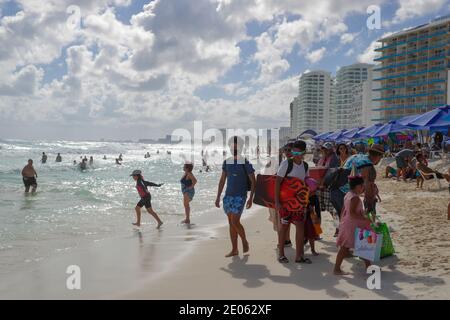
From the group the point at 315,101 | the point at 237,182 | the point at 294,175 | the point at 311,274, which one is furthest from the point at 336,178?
the point at 315,101

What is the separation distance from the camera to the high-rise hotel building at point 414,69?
241 ft

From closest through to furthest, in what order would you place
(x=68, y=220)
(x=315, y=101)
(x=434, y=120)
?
(x=68, y=220)
(x=434, y=120)
(x=315, y=101)

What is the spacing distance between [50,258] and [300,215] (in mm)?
3704

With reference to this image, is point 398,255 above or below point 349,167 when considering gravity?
below

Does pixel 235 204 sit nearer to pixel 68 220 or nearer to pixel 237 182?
pixel 237 182

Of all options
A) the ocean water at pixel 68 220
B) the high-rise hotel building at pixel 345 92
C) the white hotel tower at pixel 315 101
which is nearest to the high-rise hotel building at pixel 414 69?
the high-rise hotel building at pixel 345 92

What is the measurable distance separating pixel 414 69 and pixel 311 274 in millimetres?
85876

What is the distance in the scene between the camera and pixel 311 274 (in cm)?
448

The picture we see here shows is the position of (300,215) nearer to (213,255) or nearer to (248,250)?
(248,250)

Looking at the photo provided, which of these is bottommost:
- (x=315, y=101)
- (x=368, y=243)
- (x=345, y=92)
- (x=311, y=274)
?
(x=311, y=274)

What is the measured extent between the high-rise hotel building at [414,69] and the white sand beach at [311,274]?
2848 inches

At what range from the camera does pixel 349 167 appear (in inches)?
203

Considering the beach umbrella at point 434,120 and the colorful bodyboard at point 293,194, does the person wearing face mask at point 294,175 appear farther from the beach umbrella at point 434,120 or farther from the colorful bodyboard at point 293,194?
the beach umbrella at point 434,120
